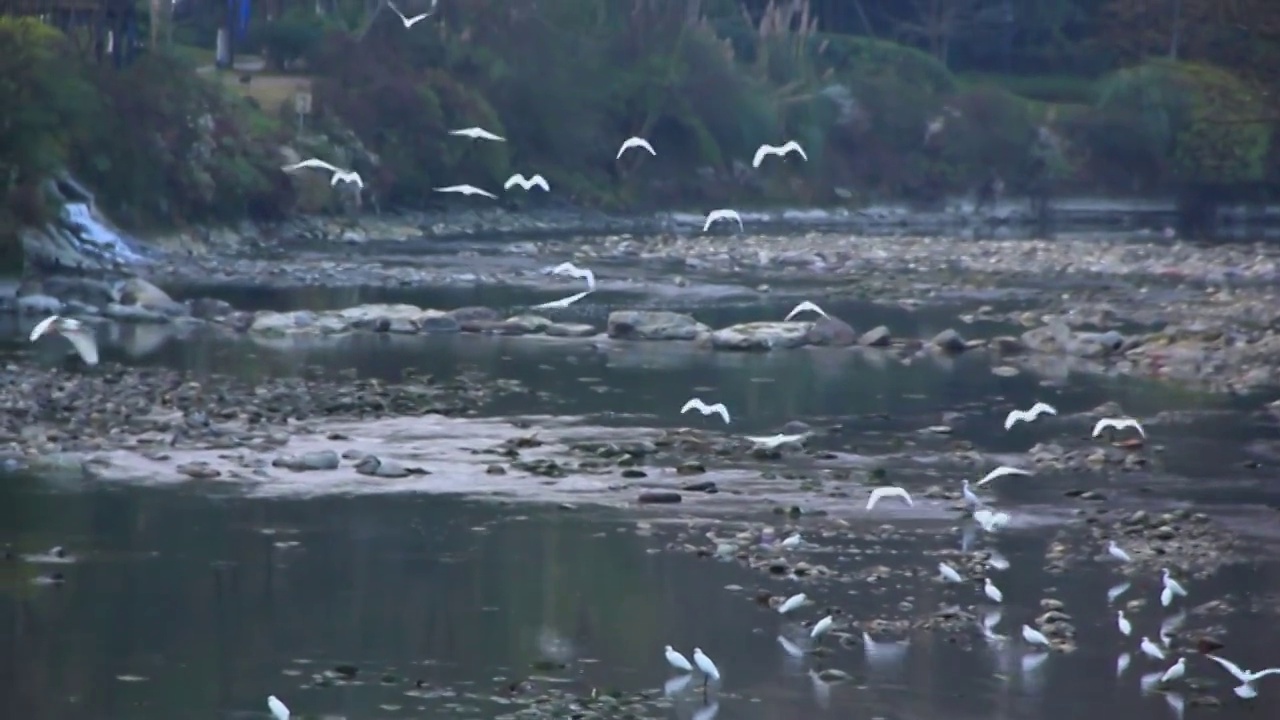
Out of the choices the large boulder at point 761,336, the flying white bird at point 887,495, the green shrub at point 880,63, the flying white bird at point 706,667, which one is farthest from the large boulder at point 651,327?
the green shrub at point 880,63

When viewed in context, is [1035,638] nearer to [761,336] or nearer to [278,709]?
[278,709]

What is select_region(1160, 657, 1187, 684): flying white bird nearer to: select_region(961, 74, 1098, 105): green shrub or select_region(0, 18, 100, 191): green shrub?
select_region(0, 18, 100, 191): green shrub

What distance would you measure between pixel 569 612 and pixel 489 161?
42.7m

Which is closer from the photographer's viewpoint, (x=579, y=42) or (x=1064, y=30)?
(x=579, y=42)

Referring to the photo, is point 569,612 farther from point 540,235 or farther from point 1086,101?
point 1086,101

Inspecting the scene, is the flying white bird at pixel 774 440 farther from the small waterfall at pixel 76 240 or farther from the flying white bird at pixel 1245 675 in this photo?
the small waterfall at pixel 76 240

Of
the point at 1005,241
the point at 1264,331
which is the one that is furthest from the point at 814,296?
the point at 1005,241

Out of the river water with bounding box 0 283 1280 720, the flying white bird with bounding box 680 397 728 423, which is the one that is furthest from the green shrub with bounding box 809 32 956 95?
the river water with bounding box 0 283 1280 720

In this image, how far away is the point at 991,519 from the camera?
58.0ft

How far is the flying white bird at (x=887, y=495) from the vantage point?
18.3 metres

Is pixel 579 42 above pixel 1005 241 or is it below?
above

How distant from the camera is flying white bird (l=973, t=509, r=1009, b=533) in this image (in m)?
17.6

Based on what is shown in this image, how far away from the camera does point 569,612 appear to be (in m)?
15.0

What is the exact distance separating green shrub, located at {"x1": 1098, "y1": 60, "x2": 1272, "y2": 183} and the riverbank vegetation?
0.08m
